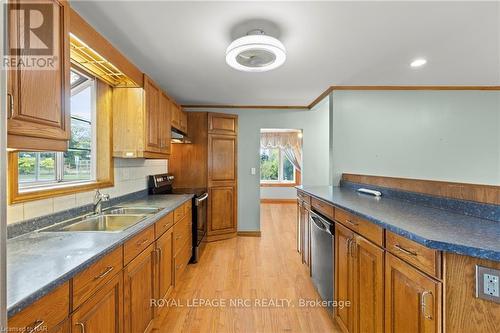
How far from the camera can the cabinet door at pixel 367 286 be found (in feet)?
4.25

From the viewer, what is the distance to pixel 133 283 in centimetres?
143

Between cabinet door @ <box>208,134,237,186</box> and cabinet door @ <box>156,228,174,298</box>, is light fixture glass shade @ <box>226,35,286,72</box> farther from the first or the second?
cabinet door @ <box>208,134,237,186</box>

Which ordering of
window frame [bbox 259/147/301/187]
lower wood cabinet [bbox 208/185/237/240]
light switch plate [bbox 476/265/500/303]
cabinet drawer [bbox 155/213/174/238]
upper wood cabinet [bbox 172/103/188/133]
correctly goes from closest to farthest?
light switch plate [bbox 476/265/500/303], cabinet drawer [bbox 155/213/174/238], upper wood cabinet [bbox 172/103/188/133], lower wood cabinet [bbox 208/185/237/240], window frame [bbox 259/147/301/187]

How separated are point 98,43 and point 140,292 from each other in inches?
63.9

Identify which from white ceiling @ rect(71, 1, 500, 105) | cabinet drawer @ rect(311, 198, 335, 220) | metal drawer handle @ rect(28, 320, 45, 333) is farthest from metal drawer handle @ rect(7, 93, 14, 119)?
cabinet drawer @ rect(311, 198, 335, 220)

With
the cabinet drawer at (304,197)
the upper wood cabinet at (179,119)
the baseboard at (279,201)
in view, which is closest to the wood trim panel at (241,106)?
the upper wood cabinet at (179,119)

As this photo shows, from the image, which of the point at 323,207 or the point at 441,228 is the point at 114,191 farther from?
the point at 441,228

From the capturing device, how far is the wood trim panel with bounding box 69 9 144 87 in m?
1.33

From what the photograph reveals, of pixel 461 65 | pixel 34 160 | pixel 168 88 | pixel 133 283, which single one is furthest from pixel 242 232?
pixel 461 65

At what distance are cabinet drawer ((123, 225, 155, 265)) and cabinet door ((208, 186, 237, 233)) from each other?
2137 mm

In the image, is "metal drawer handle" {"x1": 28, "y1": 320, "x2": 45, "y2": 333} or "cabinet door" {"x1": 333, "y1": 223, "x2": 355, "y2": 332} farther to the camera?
"cabinet door" {"x1": 333, "y1": 223, "x2": 355, "y2": 332}

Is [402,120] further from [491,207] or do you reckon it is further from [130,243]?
[130,243]

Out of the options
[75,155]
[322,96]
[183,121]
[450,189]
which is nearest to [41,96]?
[75,155]

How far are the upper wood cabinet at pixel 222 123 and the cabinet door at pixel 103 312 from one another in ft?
9.49
